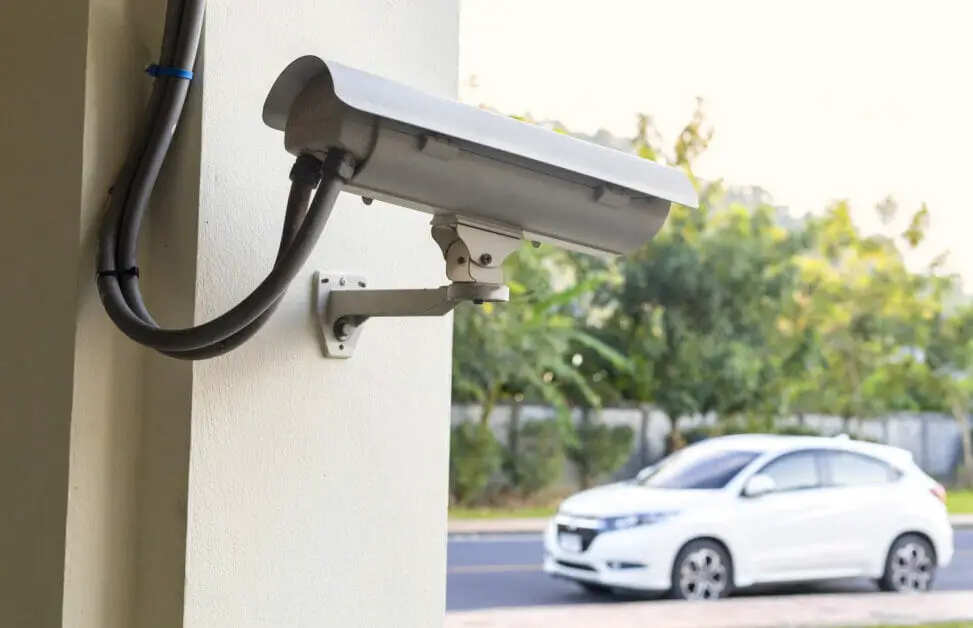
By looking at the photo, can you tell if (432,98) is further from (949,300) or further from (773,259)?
(949,300)

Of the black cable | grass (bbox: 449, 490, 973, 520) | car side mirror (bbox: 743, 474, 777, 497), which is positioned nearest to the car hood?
car side mirror (bbox: 743, 474, 777, 497)

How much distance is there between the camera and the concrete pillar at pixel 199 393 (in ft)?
2.05

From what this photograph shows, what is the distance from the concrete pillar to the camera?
62cm

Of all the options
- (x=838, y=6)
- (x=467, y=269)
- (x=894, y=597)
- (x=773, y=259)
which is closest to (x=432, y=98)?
(x=467, y=269)

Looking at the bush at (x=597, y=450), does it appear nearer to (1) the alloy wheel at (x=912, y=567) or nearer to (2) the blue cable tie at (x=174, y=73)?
(1) the alloy wheel at (x=912, y=567)

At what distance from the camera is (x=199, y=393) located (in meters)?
0.62

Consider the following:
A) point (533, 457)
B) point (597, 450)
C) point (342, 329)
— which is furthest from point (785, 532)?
point (342, 329)

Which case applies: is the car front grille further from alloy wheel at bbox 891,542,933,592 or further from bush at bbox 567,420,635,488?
bush at bbox 567,420,635,488

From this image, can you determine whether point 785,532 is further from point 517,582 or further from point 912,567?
point 517,582

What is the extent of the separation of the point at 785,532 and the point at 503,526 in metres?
2.19

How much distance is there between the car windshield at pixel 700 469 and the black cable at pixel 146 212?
351cm

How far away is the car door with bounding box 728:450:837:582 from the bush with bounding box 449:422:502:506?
107 inches

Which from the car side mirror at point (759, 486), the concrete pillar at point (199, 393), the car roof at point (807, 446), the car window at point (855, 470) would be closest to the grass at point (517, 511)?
the car roof at point (807, 446)

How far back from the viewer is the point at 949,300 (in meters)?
7.41
